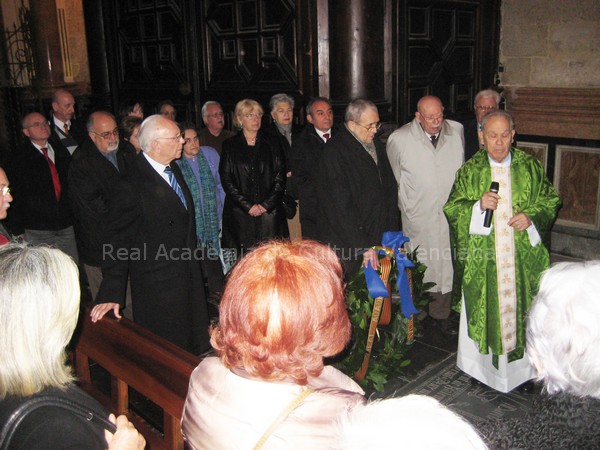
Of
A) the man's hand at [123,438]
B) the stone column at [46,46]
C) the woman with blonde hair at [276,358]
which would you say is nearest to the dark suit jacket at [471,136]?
the woman with blonde hair at [276,358]

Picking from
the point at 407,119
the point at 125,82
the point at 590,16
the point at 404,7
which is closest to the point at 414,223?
the point at 407,119

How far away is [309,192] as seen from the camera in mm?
5742

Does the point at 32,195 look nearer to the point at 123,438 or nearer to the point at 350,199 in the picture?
the point at 350,199

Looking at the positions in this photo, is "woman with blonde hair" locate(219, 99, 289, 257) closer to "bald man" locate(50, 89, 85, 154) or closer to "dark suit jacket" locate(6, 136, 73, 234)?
"dark suit jacket" locate(6, 136, 73, 234)

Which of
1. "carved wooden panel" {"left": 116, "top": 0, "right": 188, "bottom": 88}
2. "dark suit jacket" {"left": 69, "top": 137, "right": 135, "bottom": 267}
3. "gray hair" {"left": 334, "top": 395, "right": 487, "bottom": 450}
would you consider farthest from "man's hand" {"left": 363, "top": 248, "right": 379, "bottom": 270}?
"carved wooden panel" {"left": 116, "top": 0, "right": 188, "bottom": 88}

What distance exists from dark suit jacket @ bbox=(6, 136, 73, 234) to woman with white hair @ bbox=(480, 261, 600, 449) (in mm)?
4660

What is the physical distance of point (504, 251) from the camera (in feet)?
13.0

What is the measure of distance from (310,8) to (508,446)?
581 centimetres

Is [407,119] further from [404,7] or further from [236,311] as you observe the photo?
[236,311]

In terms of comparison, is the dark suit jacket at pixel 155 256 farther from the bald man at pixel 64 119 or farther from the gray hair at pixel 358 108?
the bald man at pixel 64 119

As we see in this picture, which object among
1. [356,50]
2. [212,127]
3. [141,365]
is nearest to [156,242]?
[141,365]

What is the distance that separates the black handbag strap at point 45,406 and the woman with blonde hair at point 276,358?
31 cm

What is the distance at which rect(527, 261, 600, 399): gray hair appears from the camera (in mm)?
1474

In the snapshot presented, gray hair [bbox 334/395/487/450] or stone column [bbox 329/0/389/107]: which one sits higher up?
stone column [bbox 329/0/389/107]
